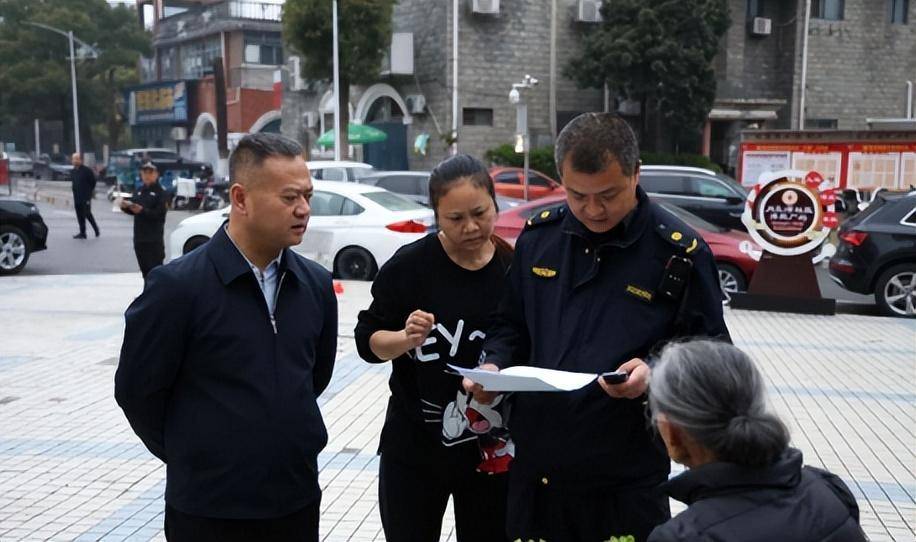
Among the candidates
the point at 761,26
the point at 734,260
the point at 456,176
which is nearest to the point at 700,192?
the point at 734,260

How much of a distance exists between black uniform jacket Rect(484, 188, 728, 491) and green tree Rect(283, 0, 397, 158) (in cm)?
2608

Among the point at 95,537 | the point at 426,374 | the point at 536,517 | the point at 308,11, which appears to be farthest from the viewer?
the point at 308,11

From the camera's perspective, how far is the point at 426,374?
309cm

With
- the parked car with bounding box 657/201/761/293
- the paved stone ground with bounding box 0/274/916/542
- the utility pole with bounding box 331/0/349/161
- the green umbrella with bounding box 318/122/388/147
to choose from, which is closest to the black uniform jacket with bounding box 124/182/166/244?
the paved stone ground with bounding box 0/274/916/542

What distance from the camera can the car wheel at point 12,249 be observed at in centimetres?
1449

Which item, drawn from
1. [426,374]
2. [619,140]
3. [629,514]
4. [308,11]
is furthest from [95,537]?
[308,11]

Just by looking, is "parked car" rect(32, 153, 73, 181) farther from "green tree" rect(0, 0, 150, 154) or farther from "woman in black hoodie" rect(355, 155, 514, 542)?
"woman in black hoodie" rect(355, 155, 514, 542)

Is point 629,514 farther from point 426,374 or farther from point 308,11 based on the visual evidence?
point 308,11

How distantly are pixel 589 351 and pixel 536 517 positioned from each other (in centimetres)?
52

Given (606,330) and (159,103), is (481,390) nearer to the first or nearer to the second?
(606,330)

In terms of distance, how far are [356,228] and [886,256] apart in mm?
6992

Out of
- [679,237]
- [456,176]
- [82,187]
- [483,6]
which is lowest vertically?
[82,187]

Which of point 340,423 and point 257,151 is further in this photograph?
point 340,423

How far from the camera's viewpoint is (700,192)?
16.5 metres
